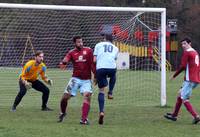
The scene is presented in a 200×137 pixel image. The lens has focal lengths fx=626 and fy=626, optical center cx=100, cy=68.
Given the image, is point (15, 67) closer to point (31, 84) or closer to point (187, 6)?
point (31, 84)

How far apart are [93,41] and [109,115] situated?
5.31 m

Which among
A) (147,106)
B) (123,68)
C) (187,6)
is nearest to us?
(147,106)

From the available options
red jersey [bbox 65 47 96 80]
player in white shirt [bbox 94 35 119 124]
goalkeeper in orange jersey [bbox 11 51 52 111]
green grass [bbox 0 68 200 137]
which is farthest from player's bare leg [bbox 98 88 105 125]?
goalkeeper in orange jersey [bbox 11 51 52 111]

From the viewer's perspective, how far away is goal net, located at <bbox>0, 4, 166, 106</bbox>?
18844mm

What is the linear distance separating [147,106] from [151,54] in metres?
3.23

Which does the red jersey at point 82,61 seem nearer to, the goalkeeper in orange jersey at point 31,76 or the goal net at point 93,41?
the goalkeeper in orange jersey at point 31,76

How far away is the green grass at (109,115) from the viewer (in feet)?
38.7

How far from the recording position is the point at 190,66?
13805 mm

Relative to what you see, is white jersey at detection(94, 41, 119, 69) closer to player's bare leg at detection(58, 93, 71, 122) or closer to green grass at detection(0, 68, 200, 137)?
player's bare leg at detection(58, 93, 71, 122)

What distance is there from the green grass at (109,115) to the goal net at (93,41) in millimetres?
47

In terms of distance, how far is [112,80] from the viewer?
555 inches

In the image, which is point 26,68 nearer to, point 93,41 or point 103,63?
point 103,63

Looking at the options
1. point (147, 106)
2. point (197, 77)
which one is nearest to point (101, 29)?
point (147, 106)

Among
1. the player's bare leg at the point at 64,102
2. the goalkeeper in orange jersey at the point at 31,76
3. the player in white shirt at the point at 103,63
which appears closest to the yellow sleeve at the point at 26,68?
the goalkeeper in orange jersey at the point at 31,76
